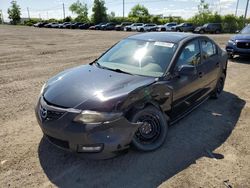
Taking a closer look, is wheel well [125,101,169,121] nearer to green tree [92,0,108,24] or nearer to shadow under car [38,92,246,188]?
shadow under car [38,92,246,188]

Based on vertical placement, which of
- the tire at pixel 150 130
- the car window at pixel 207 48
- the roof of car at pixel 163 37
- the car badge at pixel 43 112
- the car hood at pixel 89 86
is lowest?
the tire at pixel 150 130

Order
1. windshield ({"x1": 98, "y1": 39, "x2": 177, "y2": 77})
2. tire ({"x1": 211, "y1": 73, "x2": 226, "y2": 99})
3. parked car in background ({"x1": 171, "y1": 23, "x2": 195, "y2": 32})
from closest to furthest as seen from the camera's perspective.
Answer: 1. windshield ({"x1": 98, "y1": 39, "x2": 177, "y2": 77})
2. tire ({"x1": 211, "y1": 73, "x2": 226, "y2": 99})
3. parked car in background ({"x1": 171, "y1": 23, "x2": 195, "y2": 32})

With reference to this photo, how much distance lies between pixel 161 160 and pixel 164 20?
5433 cm

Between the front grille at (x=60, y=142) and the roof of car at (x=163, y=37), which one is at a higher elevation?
the roof of car at (x=163, y=37)

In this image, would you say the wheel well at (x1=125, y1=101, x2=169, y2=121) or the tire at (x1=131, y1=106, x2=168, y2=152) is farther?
the tire at (x1=131, y1=106, x2=168, y2=152)

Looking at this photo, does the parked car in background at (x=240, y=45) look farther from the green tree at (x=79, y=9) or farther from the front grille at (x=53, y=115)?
the green tree at (x=79, y=9)

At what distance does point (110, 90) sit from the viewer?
11.3 ft

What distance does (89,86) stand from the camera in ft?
11.8

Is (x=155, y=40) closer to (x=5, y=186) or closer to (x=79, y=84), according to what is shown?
(x=79, y=84)

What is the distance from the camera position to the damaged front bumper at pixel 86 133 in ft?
10.1

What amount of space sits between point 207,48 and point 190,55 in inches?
37.9

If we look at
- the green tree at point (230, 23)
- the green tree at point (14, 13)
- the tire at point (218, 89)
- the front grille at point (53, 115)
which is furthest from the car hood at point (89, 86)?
the green tree at point (14, 13)

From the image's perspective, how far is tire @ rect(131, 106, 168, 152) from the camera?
357 cm

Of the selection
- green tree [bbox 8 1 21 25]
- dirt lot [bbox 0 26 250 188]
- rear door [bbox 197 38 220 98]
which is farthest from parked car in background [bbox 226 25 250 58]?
green tree [bbox 8 1 21 25]
